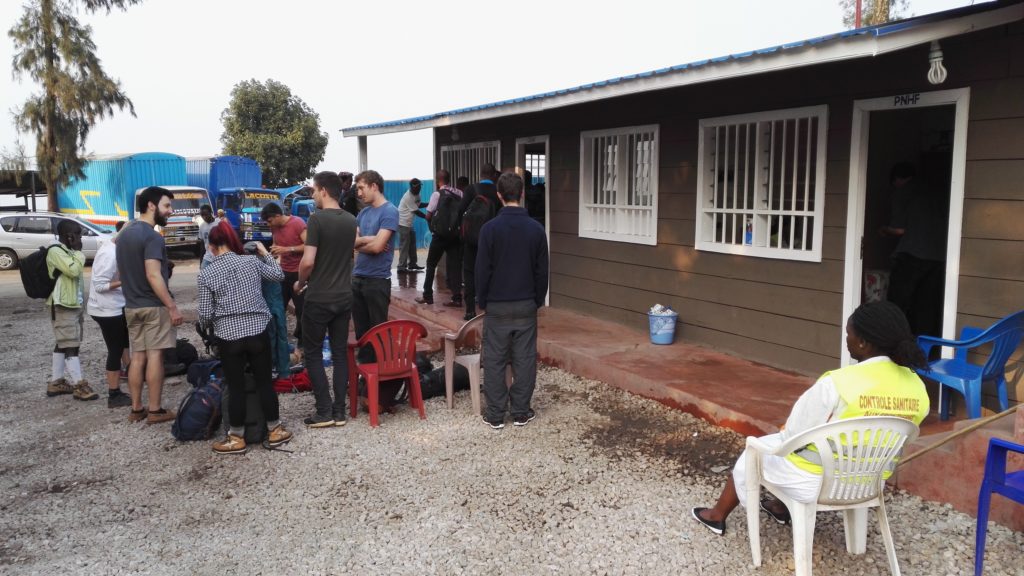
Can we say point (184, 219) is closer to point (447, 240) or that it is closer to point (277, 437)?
point (447, 240)

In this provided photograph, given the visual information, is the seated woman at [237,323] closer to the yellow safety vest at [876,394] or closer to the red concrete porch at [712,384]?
the red concrete porch at [712,384]

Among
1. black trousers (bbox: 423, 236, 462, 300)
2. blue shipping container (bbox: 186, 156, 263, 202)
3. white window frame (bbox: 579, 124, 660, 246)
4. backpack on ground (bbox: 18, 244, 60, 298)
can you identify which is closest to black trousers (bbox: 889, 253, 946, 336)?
white window frame (bbox: 579, 124, 660, 246)

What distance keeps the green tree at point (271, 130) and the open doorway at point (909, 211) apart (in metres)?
27.7

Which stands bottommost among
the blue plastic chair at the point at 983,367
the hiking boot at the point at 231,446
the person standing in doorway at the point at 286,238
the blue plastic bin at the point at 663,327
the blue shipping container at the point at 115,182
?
the hiking boot at the point at 231,446

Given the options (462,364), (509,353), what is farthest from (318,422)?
(509,353)

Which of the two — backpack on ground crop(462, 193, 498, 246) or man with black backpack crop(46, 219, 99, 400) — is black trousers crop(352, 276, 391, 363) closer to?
backpack on ground crop(462, 193, 498, 246)

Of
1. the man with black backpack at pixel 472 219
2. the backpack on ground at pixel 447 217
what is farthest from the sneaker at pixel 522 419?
the backpack on ground at pixel 447 217

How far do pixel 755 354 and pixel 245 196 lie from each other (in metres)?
17.5

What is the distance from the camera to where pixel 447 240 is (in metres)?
8.70

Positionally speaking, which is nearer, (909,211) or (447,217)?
(909,211)

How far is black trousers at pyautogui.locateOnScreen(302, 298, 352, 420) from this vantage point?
17.3 feet

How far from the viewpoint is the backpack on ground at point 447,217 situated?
8.48m

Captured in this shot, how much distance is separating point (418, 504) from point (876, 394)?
2424mm

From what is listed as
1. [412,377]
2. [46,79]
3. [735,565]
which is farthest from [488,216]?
[46,79]
